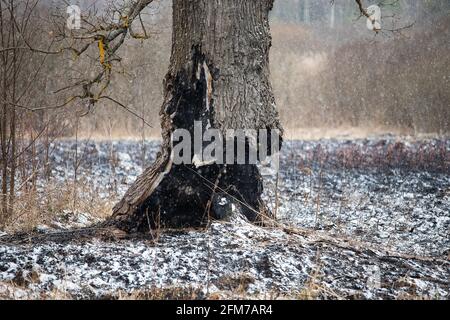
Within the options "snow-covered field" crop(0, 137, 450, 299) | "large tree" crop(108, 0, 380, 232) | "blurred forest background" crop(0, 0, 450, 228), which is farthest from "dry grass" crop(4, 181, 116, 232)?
"blurred forest background" crop(0, 0, 450, 228)

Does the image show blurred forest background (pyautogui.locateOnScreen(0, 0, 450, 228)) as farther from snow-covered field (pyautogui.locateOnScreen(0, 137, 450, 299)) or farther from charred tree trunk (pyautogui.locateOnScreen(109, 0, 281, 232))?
snow-covered field (pyautogui.locateOnScreen(0, 137, 450, 299))

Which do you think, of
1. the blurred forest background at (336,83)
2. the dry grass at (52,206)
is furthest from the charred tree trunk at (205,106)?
the blurred forest background at (336,83)

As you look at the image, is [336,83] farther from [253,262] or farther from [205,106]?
[253,262]

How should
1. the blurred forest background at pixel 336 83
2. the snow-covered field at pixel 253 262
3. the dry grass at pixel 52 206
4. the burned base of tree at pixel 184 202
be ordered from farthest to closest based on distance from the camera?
the blurred forest background at pixel 336 83 < the dry grass at pixel 52 206 < the burned base of tree at pixel 184 202 < the snow-covered field at pixel 253 262

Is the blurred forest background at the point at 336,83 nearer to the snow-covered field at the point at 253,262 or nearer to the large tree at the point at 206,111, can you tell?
the large tree at the point at 206,111

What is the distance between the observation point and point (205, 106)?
5461mm

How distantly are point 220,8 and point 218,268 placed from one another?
2.33 m

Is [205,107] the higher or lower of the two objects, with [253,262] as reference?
higher

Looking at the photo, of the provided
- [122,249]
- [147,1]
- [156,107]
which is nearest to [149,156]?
[156,107]

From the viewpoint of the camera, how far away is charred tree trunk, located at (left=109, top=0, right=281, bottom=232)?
5.39 meters

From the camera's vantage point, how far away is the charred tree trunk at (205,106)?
17.7 feet

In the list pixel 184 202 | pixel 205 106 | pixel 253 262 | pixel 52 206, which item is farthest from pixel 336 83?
pixel 253 262

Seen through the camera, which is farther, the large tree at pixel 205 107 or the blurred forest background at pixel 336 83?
the blurred forest background at pixel 336 83

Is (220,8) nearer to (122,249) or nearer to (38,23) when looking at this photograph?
(122,249)
